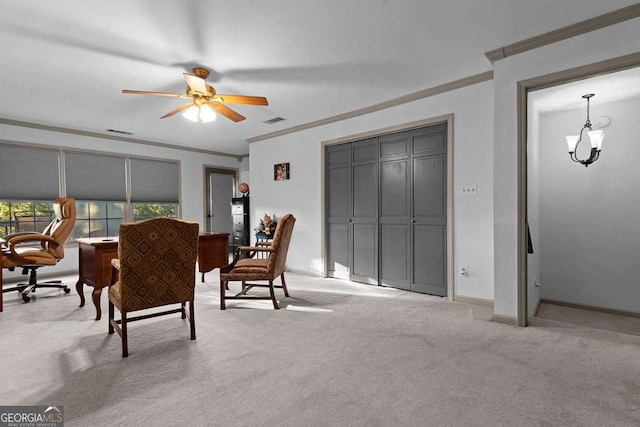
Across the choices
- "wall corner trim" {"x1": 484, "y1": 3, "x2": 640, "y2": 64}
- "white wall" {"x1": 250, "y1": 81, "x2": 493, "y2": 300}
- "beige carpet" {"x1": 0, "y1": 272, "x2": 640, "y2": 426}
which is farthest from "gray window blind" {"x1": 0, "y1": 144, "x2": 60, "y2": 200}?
"wall corner trim" {"x1": 484, "y1": 3, "x2": 640, "y2": 64}

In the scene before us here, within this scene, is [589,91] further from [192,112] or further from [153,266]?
[153,266]

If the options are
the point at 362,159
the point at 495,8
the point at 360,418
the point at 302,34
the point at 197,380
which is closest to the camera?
the point at 360,418

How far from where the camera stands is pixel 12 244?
3811mm

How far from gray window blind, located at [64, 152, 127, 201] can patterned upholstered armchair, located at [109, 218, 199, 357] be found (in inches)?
170

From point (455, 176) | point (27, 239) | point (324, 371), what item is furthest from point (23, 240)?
point (455, 176)

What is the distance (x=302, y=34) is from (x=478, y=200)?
2.58 meters

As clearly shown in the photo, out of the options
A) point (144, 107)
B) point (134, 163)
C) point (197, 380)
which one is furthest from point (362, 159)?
point (134, 163)

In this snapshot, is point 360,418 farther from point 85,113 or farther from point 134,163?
point 134,163

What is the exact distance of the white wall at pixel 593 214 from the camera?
144 inches

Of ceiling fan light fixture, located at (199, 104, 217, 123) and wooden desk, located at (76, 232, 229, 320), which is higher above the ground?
ceiling fan light fixture, located at (199, 104, 217, 123)

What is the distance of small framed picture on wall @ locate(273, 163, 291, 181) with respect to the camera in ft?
19.7

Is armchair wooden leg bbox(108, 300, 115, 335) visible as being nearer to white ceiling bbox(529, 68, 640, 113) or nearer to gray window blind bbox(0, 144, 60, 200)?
gray window blind bbox(0, 144, 60, 200)

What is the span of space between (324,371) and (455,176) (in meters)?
2.78

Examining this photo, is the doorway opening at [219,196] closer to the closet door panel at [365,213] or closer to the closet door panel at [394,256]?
the closet door panel at [365,213]
